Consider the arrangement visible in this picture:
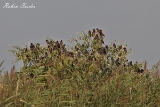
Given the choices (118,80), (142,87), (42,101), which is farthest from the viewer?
(142,87)

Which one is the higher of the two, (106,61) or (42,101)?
(106,61)

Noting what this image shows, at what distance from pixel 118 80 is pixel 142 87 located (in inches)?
39.8

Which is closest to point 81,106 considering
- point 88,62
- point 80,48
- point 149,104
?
point 149,104

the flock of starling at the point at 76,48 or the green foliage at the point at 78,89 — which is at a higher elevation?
the flock of starling at the point at 76,48

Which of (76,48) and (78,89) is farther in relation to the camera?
(76,48)

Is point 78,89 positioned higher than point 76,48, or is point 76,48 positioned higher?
point 76,48

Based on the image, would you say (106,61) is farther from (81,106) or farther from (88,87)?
(81,106)

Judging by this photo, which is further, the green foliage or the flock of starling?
the flock of starling

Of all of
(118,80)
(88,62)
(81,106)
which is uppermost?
(88,62)

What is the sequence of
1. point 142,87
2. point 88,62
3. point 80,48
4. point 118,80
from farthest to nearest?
point 80,48 < point 88,62 < point 142,87 < point 118,80

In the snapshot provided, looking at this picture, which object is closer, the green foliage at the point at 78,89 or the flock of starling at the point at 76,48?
the green foliage at the point at 78,89

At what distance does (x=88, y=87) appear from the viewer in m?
9.45

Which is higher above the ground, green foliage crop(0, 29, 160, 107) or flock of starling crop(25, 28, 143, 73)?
flock of starling crop(25, 28, 143, 73)

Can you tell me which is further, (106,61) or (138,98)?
(106,61)
